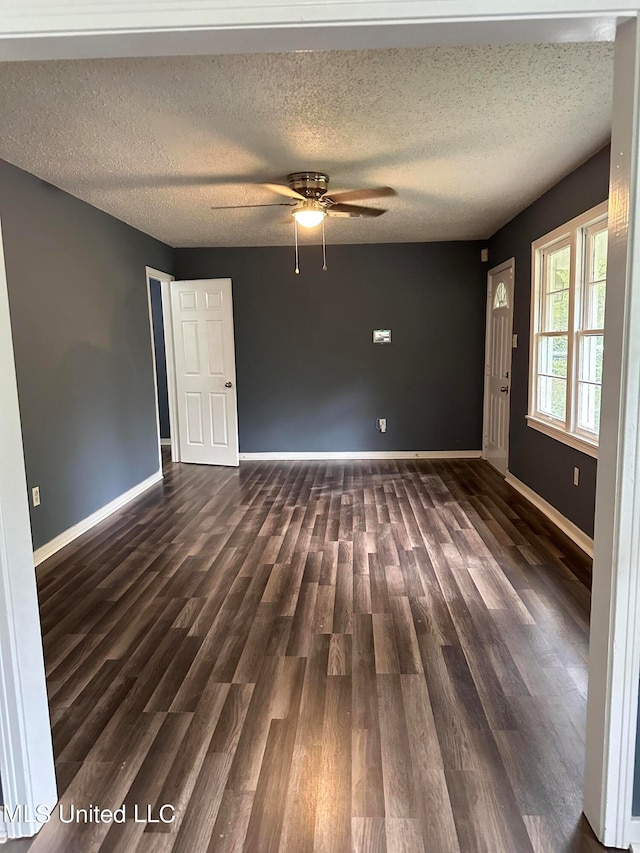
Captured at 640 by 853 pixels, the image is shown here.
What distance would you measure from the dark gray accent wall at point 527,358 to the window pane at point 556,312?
0.98 feet

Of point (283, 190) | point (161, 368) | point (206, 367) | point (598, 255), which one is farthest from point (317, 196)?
point (161, 368)

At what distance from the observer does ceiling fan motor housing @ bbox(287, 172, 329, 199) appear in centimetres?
348

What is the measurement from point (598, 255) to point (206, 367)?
403 centimetres

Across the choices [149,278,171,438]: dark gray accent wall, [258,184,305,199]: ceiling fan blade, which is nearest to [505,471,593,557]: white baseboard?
[258,184,305,199]: ceiling fan blade

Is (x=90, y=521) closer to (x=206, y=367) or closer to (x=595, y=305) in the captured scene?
(x=206, y=367)

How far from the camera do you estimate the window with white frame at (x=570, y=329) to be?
3.45 metres

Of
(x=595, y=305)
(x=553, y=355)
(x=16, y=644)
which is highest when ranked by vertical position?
(x=595, y=305)

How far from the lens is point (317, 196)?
366cm

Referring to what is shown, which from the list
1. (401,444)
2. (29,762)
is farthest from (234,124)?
(401,444)

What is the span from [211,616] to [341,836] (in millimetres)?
1384

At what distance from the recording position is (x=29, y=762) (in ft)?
4.93

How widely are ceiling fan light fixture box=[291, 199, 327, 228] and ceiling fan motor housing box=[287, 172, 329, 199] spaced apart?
48mm

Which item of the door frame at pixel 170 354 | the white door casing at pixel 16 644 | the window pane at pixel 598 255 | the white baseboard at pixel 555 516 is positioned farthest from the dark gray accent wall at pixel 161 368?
the white door casing at pixel 16 644

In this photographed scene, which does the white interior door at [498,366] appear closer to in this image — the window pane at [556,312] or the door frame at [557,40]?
the window pane at [556,312]
